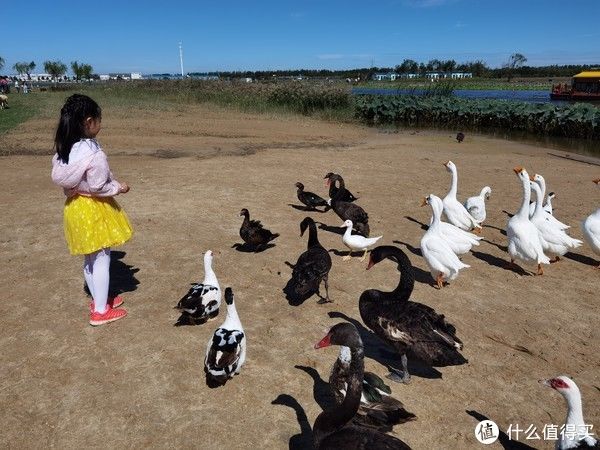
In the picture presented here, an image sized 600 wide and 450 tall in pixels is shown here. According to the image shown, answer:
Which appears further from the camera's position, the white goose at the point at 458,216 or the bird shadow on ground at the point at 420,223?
the bird shadow on ground at the point at 420,223

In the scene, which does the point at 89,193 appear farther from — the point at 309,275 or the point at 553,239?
the point at 553,239

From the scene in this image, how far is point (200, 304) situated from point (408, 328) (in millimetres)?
2494

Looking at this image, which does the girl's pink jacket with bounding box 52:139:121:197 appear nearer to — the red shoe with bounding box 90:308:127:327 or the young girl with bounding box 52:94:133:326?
the young girl with bounding box 52:94:133:326

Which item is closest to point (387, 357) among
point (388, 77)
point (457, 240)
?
point (457, 240)

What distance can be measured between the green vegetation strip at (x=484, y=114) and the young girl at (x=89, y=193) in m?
26.8

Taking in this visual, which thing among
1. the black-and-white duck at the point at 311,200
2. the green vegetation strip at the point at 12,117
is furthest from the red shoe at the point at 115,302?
the green vegetation strip at the point at 12,117

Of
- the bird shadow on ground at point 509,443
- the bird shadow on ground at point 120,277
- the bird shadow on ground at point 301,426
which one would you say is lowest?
the bird shadow on ground at point 509,443

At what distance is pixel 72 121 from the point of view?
4.30 metres

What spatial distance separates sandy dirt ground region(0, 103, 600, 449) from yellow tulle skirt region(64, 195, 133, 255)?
44.2 inches

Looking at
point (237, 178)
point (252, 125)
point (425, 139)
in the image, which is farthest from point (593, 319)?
point (252, 125)

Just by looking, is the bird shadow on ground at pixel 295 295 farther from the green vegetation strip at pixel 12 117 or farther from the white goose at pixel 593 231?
the green vegetation strip at pixel 12 117

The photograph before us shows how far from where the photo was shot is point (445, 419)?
3.82 metres

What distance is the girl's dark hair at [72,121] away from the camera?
4297mm

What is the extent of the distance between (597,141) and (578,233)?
1817 centimetres
